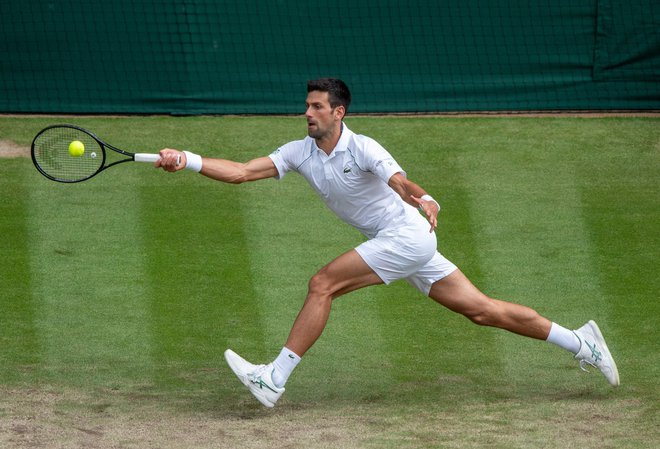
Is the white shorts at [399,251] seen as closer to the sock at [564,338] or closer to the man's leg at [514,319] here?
the man's leg at [514,319]

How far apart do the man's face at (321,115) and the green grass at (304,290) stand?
1536mm

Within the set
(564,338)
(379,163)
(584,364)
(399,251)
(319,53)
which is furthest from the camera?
(319,53)

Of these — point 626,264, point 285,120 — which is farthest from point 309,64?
point 626,264

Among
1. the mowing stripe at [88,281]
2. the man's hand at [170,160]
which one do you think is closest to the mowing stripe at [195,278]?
the mowing stripe at [88,281]

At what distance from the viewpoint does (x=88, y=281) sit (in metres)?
9.05

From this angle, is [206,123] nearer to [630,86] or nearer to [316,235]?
[316,235]

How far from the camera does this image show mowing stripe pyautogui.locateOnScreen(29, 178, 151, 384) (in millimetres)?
7789

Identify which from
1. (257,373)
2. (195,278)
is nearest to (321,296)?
(257,373)

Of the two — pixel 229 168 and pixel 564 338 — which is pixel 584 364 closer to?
pixel 564 338

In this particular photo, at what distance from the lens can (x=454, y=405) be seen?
7.10m

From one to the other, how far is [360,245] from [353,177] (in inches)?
15.7

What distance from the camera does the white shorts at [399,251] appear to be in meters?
6.94

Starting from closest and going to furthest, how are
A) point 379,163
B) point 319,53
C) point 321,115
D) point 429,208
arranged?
point 429,208 < point 379,163 < point 321,115 < point 319,53

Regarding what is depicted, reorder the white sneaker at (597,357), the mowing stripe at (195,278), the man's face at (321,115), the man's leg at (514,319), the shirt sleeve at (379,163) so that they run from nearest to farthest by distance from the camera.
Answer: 1. the shirt sleeve at (379,163)
2. the man's face at (321,115)
3. the man's leg at (514,319)
4. the white sneaker at (597,357)
5. the mowing stripe at (195,278)
